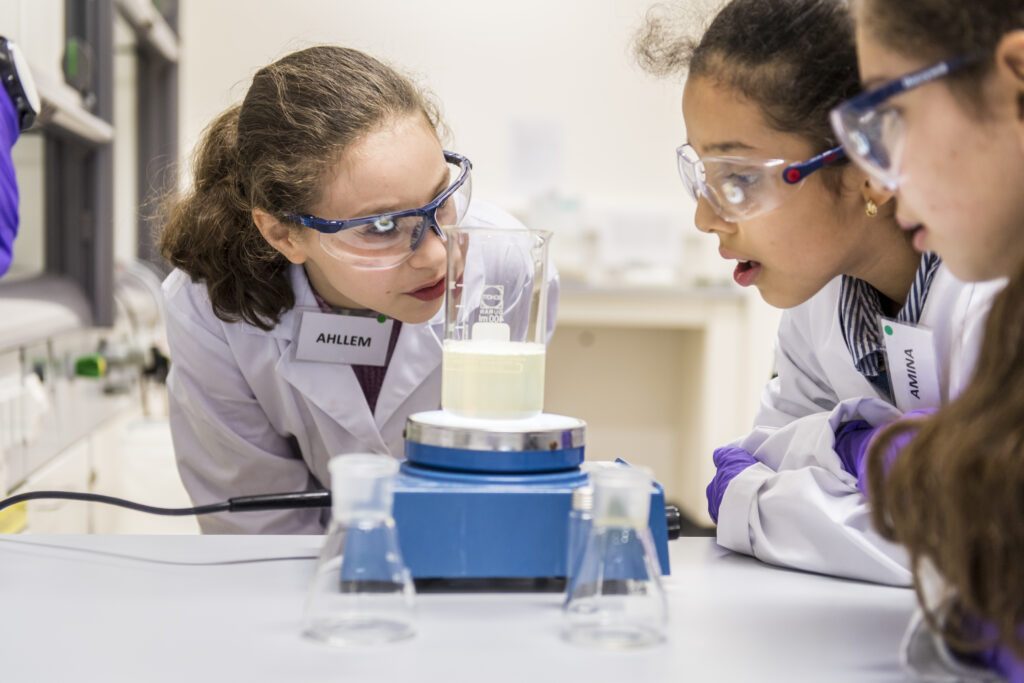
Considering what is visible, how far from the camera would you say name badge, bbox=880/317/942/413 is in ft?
4.07

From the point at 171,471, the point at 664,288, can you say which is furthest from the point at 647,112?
the point at 171,471

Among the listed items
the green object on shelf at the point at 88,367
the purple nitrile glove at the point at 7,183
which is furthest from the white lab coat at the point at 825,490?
the green object on shelf at the point at 88,367

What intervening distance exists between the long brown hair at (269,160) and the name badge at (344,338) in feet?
0.21

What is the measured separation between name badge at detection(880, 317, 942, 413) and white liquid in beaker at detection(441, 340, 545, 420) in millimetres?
477

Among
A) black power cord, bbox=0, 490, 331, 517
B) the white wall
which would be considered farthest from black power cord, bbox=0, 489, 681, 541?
the white wall

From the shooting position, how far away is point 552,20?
4730 millimetres

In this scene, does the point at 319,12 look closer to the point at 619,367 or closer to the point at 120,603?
the point at 619,367

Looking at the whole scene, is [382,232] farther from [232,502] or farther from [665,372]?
[665,372]

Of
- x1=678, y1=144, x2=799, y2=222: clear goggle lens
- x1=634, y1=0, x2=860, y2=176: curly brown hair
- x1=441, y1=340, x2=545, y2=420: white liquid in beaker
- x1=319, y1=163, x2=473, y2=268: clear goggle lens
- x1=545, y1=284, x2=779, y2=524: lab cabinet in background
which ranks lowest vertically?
x1=545, y1=284, x2=779, y2=524: lab cabinet in background

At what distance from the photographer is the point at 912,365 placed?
4.16 feet

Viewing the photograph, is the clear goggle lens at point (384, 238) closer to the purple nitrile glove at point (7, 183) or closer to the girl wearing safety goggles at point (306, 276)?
the girl wearing safety goggles at point (306, 276)

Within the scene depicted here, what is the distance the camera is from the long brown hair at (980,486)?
69cm

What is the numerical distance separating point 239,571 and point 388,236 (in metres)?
0.64

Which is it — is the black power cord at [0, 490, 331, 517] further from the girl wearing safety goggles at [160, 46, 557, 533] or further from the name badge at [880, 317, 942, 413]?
the name badge at [880, 317, 942, 413]
